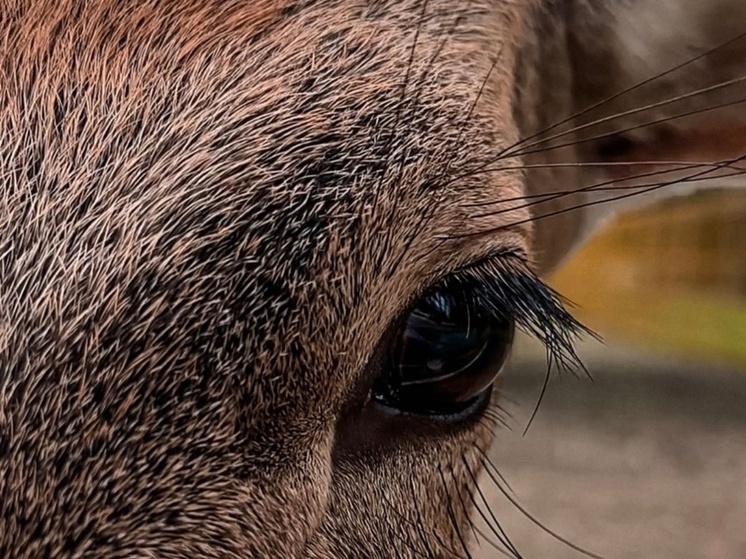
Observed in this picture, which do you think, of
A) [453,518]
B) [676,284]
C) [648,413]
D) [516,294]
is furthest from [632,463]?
[516,294]

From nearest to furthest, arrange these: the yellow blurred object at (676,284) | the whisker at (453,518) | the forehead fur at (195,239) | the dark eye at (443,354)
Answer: the forehead fur at (195,239), the dark eye at (443,354), the whisker at (453,518), the yellow blurred object at (676,284)

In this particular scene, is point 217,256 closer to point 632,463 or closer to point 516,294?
point 516,294

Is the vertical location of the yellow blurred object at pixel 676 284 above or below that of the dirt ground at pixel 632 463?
above

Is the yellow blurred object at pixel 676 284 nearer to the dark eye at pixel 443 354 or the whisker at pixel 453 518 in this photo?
the whisker at pixel 453 518

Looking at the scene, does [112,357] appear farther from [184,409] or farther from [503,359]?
[503,359]

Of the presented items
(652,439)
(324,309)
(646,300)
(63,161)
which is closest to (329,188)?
(324,309)

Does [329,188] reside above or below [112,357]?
above

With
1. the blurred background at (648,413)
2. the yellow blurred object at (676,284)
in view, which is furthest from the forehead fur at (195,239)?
the yellow blurred object at (676,284)
